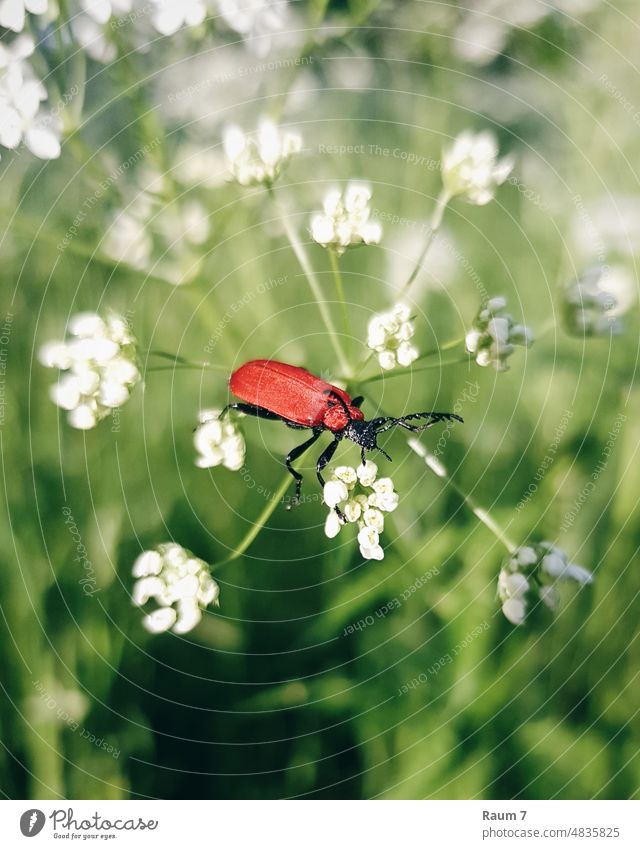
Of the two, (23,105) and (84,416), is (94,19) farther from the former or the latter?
(84,416)

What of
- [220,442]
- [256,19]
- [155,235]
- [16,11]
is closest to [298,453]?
[220,442]

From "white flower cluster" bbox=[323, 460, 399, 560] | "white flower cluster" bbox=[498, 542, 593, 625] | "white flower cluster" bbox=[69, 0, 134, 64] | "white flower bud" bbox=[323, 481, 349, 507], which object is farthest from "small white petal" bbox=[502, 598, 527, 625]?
"white flower cluster" bbox=[69, 0, 134, 64]

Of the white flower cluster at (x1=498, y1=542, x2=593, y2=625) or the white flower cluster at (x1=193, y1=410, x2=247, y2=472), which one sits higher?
the white flower cluster at (x1=193, y1=410, x2=247, y2=472)

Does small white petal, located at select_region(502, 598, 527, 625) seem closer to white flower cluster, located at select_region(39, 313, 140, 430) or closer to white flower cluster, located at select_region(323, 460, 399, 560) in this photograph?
white flower cluster, located at select_region(323, 460, 399, 560)

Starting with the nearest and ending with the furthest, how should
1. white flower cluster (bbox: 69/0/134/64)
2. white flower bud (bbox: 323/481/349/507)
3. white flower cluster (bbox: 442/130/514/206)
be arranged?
white flower bud (bbox: 323/481/349/507)
white flower cluster (bbox: 442/130/514/206)
white flower cluster (bbox: 69/0/134/64)

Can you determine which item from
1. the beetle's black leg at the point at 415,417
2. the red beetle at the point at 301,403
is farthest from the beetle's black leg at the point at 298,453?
the beetle's black leg at the point at 415,417
